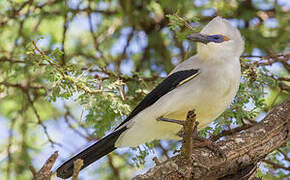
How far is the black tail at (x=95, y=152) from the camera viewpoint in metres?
4.21

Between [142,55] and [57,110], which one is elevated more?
[142,55]

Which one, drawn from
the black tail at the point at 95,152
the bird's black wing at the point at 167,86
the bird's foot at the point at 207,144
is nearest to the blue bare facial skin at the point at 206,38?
the bird's black wing at the point at 167,86

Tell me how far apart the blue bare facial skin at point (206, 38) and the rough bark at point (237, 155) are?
0.89 meters

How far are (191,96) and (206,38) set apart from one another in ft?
2.10

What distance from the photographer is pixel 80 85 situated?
4.48 meters

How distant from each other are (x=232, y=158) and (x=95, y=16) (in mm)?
3789

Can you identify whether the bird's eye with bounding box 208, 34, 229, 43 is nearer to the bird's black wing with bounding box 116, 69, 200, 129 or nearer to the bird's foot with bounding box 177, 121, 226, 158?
the bird's black wing with bounding box 116, 69, 200, 129

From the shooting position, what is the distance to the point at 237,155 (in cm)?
401

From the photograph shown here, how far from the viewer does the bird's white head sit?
440 centimetres

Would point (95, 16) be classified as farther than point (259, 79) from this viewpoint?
Yes

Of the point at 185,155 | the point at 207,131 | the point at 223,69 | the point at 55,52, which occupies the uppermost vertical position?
the point at 55,52

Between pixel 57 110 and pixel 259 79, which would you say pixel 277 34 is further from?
pixel 57 110

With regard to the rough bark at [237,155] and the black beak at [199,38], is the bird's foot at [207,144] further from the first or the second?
the black beak at [199,38]

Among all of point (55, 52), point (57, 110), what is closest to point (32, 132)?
point (57, 110)
